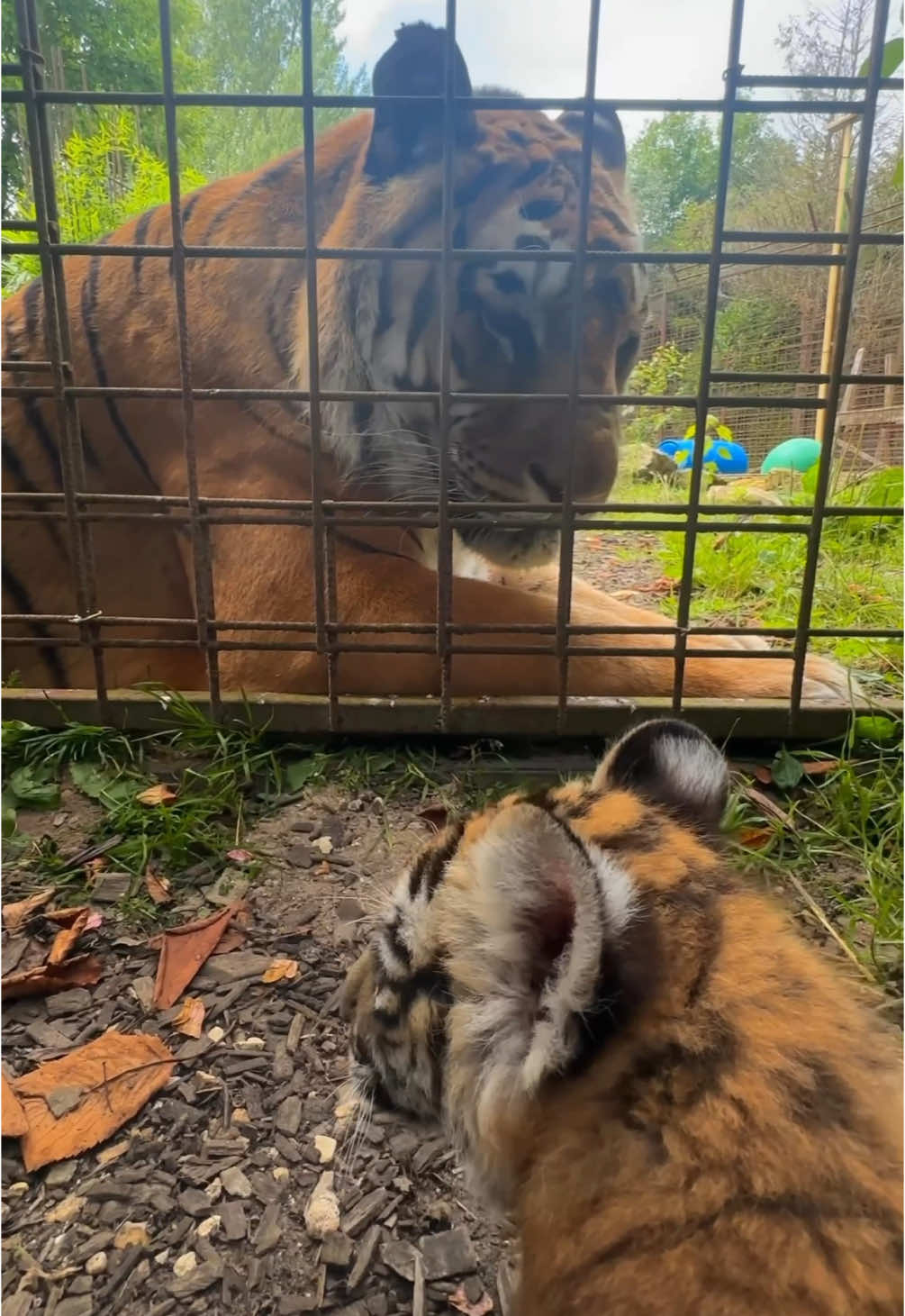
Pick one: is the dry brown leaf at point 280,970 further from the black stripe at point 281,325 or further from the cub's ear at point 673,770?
the black stripe at point 281,325

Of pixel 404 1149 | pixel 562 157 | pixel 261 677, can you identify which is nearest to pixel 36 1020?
pixel 404 1149

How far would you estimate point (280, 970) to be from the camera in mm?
1597

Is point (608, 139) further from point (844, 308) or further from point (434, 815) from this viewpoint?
point (434, 815)

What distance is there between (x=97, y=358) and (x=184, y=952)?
1588 millimetres

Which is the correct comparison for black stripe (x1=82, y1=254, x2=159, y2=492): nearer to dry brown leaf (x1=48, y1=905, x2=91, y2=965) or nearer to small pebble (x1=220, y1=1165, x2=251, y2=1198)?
dry brown leaf (x1=48, y1=905, x2=91, y2=965)

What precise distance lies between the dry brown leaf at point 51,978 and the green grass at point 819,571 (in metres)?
2.04

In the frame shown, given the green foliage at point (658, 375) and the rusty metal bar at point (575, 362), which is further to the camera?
the green foliage at point (658, 375)

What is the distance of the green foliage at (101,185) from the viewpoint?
8.52 ft

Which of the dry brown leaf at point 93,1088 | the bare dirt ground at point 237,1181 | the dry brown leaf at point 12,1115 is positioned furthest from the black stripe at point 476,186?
the dry brown leaf at point 12,1115

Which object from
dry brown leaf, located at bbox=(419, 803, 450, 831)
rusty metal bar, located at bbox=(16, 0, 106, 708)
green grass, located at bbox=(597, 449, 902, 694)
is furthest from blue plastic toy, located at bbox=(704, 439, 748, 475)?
rusty metal bar, located at bbox=(16, 0, 106, 708)

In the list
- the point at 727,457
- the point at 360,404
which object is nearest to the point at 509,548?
the point at 360,404

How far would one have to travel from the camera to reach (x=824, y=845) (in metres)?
1.92

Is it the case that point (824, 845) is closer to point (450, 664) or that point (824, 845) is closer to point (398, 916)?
point (450, 664)

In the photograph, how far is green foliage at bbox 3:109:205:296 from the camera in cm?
260
